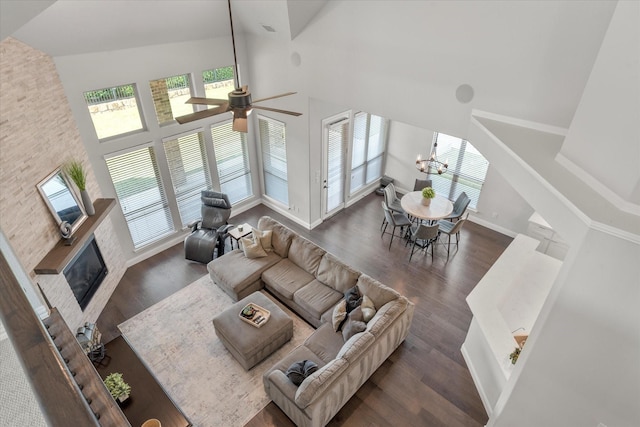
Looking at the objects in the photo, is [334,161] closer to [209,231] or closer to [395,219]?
[395,219]

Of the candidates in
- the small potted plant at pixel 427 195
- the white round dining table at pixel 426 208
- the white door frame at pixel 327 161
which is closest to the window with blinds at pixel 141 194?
the white door frame at pixel 327 161

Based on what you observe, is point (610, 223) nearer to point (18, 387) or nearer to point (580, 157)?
point (580, 157)

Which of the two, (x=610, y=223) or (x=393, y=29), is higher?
(x=393, y=29)

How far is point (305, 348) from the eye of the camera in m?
4.97

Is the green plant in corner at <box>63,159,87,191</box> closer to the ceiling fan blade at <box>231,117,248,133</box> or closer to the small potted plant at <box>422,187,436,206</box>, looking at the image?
the ceiling fan blade at <box>231,117,248,133</box>

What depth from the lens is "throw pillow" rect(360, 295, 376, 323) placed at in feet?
16.6

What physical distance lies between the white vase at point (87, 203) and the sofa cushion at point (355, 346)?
4.35 m

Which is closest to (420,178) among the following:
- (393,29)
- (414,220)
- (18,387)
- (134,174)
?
(414,220)

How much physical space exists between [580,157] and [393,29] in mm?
2951

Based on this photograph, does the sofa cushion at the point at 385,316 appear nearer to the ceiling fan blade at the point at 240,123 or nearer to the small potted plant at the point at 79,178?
the ceiling fan blade at the point at 240,123

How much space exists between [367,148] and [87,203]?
20.0 ft

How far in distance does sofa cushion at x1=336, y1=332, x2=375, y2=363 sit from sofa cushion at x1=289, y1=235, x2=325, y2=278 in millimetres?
1686

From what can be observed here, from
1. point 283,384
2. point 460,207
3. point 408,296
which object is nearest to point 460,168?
point 460,207

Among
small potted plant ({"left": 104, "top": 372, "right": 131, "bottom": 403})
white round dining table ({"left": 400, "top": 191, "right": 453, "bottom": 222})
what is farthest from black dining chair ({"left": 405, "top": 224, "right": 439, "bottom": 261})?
small potted plant ({"left": 104, "top": 372, "right": 131, "bottom": 403})
